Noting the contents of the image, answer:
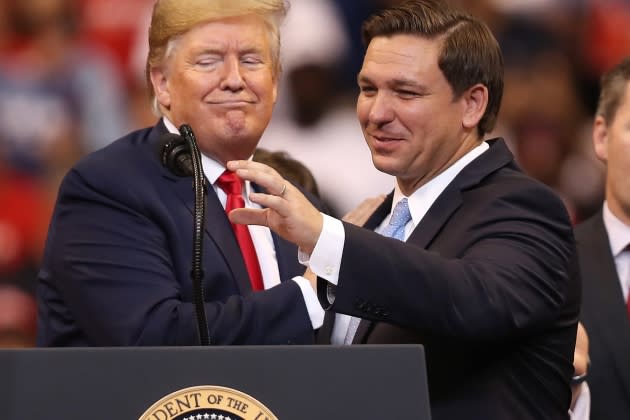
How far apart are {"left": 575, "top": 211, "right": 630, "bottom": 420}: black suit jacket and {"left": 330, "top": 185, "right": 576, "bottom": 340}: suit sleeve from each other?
34.5 inches

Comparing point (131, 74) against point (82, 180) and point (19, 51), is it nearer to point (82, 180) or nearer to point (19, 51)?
point (19, 51)

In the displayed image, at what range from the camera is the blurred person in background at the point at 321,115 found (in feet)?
13.6

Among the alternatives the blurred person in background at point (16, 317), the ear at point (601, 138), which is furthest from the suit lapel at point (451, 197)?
the blurred person in background at point (16, 317)

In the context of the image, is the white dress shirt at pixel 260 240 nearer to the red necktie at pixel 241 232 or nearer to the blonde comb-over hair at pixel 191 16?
the red necktie at pixel 241 232

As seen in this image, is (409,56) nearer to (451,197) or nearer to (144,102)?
(451,197)

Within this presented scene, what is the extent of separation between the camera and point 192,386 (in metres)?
1.47

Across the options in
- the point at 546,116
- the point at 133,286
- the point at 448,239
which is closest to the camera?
the point at 448,239

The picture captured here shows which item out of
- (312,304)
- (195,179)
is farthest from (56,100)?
(195,179)

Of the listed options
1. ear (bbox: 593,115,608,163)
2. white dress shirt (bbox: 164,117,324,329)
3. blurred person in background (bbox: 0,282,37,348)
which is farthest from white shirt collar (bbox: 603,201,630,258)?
blurred person in background (bbox: 0,282,37,348)

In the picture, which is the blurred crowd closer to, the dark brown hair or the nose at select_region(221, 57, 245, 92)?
the nose at select_region(221, 57, 245, 92)

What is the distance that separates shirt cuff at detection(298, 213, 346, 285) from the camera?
5.92 ft

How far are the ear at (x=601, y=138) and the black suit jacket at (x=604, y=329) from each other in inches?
9.5

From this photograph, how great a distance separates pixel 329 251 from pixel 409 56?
0.56 metres

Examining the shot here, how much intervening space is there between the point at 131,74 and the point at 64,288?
2.07 metres
